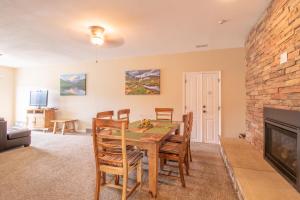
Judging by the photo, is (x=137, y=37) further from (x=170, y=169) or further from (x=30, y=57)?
(x=30, y=57)

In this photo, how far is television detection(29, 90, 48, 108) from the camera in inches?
258

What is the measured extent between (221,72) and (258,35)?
1732 millimetres

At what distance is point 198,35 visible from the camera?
3.77 meters

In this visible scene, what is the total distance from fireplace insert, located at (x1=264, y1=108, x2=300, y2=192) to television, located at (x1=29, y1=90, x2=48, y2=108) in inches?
276

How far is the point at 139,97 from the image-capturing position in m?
5.57

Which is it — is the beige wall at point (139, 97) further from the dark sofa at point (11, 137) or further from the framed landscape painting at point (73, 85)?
the dark sofa at point (11, 137)

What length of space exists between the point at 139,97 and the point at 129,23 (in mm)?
2739

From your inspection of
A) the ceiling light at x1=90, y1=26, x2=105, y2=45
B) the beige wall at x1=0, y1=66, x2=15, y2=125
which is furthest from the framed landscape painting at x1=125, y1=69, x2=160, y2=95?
the beige wall at x1=0, y1=66, x2=15, y2=125

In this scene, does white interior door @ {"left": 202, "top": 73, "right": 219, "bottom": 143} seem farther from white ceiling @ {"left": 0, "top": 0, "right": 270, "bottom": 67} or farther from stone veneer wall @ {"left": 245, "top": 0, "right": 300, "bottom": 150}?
stone veneer wall @ {"left": 245, "top": 0, "right": 300, "bottom": 150}

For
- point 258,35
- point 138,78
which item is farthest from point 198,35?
point 138,78

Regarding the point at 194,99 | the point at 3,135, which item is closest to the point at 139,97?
the point at 194,99

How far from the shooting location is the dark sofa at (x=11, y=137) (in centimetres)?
382

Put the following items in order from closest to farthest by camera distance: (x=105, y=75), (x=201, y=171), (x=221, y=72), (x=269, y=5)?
(x=269, y=5) < (x=201, y=171) < (x=221, y=72) < (x=105, y=75)

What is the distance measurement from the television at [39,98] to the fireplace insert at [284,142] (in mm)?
7007
